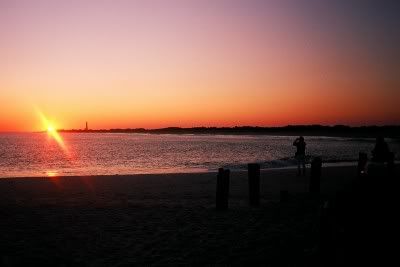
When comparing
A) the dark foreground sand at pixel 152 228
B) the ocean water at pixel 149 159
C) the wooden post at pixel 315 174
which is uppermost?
the wooden post at pixel 315 174

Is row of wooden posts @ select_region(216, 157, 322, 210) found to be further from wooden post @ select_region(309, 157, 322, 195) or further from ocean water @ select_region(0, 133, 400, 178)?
ocean water @ select_region(0, 133, 400, 178)

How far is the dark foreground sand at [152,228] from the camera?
24.7 ft

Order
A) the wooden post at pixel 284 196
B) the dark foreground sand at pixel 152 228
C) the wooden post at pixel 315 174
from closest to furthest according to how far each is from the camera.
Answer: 1. the dark foreground sand at pixel 152 228
2. the wooden post at pixel 284 196
3. the wooden post at pixel 315 174

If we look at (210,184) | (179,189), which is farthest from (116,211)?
(210,184)

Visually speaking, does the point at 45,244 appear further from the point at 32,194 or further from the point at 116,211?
the point at 32,194

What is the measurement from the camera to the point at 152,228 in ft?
31.8

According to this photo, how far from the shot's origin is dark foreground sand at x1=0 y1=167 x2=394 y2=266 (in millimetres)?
7516

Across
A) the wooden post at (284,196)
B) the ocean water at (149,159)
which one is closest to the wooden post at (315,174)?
the wooden post at (284,196)

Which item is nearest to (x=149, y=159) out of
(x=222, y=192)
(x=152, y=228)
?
(x=222, y=192)

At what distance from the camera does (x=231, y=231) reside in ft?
30.9

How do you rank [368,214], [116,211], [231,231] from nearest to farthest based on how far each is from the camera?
[368,214] < [231,231] < [116,211]

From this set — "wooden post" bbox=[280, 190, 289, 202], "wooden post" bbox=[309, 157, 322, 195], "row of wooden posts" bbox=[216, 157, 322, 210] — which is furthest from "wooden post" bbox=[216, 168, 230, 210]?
"wooden post" bbox=[309, 157, 322, 195]

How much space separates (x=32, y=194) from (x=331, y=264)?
12.8m

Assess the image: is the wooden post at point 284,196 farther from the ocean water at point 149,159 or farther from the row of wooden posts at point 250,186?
the ocean water at point 149,159
